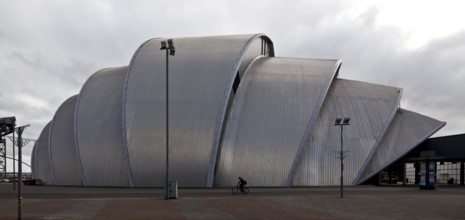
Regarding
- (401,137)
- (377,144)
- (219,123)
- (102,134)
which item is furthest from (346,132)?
(102,134)

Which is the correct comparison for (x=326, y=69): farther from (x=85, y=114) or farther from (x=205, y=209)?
(x=205, y=209)

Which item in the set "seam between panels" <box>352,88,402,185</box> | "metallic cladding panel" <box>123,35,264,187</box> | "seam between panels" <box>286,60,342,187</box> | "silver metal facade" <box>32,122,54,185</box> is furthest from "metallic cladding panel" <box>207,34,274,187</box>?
"silver metal facade" <box>32,122,54,185</box>

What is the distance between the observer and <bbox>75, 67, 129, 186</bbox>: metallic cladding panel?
46.3m

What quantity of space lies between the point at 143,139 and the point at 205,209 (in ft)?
79.2

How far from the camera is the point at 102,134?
157 feet

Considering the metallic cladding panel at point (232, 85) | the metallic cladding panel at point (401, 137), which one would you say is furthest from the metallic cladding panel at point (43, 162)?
the metallic cladding panel at point (401, 137)

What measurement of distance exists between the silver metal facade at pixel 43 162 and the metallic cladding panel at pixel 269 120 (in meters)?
22.4

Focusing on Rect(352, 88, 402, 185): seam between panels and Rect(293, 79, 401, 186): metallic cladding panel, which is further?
Rect(352, 88, 402, 185): seam between panels

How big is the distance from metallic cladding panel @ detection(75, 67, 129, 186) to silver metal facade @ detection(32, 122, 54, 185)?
8.08m

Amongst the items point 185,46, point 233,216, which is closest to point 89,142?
point 185,46

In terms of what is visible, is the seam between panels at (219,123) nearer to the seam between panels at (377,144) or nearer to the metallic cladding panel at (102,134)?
the metallic cladding panel at (102,134)

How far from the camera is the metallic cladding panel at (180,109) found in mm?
43875

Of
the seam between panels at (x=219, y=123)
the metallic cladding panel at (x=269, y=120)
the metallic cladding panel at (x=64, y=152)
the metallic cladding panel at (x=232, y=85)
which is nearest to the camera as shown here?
the seam between panels at (x=219, y=123)

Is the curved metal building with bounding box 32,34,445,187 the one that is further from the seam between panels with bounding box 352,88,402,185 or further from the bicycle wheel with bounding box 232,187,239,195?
the bicycle wheel with bounding box 232,187,239,195
